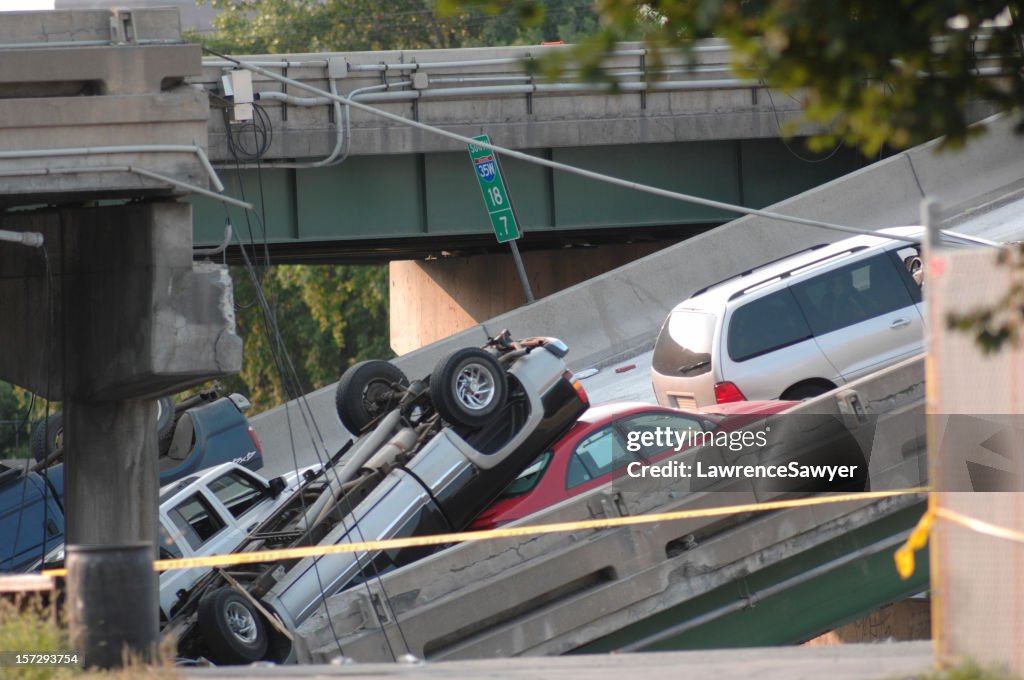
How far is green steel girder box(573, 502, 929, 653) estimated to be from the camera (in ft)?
36.2

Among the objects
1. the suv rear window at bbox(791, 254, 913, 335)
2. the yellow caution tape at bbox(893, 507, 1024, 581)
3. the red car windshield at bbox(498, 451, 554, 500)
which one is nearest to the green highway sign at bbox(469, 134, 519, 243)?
the suv rear window at bbox(791, 254, 913, 335)

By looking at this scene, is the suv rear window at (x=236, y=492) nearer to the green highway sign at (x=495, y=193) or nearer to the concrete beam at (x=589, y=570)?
the concrete beam at (x=589, y=570)

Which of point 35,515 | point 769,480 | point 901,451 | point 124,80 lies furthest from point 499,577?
point 35,515

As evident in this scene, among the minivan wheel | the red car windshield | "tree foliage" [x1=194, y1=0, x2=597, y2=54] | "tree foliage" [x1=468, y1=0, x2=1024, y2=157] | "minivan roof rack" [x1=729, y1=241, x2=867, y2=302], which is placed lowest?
the red car windshield

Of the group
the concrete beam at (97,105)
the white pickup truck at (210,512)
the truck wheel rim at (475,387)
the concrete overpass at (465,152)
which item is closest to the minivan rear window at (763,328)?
the truck wheel rim at (475,387)

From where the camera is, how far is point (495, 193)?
22391mm

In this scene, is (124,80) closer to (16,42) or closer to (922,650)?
(16,42)

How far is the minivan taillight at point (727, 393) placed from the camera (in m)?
14.2

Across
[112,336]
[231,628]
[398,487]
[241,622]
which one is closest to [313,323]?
[112,336]

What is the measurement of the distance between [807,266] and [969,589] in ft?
28.0

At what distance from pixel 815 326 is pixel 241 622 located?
21.7 feet

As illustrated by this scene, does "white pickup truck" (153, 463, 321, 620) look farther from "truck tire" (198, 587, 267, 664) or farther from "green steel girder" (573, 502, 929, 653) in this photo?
"green steel girder" (573, 502, 929, 653)

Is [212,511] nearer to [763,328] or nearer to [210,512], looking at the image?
[210,512]

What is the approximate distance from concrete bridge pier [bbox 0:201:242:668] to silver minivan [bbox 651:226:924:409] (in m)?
5.08
